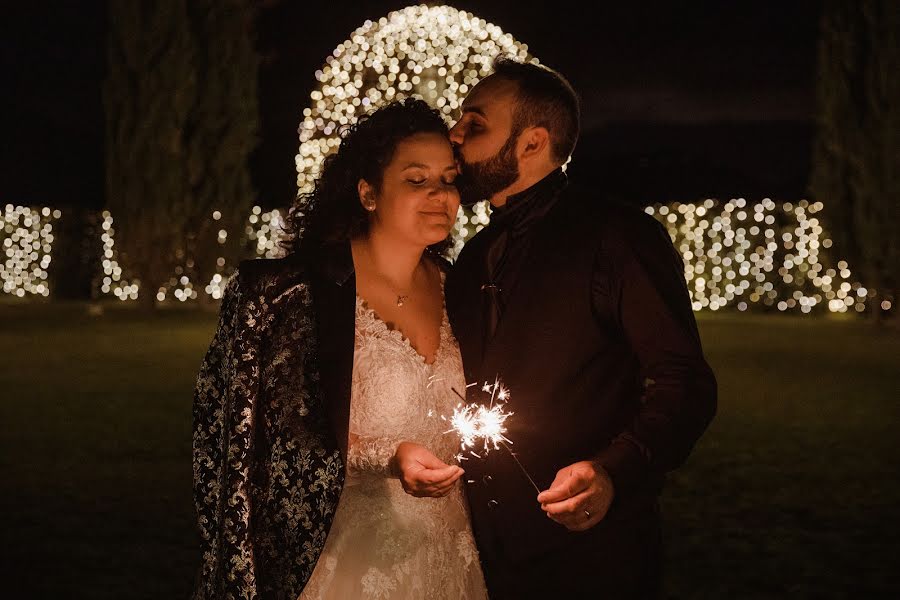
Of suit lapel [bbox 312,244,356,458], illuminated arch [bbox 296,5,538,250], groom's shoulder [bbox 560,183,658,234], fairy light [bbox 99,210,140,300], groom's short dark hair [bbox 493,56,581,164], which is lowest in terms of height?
fairy light [bbox 99,210,140,300]

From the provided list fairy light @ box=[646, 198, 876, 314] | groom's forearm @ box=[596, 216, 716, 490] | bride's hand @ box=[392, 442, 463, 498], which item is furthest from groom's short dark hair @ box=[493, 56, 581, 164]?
fairy light @ box=[646, 198, 876, 314]

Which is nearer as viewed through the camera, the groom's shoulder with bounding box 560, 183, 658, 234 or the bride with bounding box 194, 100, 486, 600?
the groom's shoulder with bounding box 560, 183, 658, 234

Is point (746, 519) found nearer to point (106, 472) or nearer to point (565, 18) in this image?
point (106, 472)

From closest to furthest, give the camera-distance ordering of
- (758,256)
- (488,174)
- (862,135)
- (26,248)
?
(488,174) < (862,135) < (758,256) < (26,248)

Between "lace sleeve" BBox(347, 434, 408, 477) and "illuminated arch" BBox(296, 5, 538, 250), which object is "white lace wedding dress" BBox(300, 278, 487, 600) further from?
"illuminated arch" BBox(296, 5, 538, 250)

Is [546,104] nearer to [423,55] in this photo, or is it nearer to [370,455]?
[370,455]

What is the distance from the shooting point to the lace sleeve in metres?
2.76

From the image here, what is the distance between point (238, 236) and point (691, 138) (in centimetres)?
3172

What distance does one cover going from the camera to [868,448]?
815cm

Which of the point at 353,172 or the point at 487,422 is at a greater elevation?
the point at 353,172

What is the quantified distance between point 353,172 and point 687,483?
4.87 m

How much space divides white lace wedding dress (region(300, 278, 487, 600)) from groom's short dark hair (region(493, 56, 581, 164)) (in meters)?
Answer: 0.72

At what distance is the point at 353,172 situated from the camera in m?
3.06

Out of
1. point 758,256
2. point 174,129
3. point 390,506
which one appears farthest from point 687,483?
point 174,129
